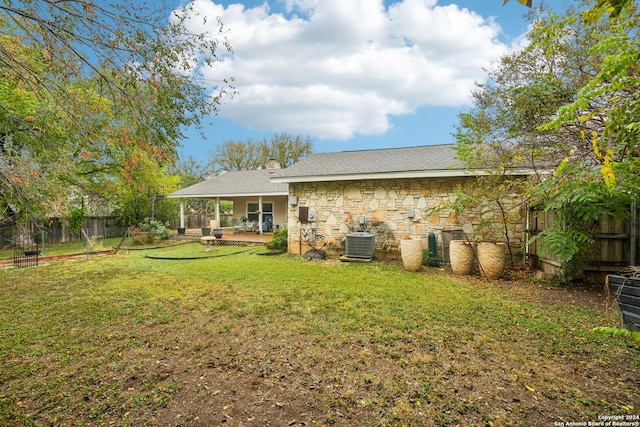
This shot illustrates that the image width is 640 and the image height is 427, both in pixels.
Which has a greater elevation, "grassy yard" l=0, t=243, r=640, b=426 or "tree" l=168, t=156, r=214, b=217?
"tree" l=168, t=156, r=214, b=217

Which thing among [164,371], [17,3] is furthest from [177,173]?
[164,371]

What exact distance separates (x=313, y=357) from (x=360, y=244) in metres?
5.58

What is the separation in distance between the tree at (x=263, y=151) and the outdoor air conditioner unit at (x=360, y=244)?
67.1 ft

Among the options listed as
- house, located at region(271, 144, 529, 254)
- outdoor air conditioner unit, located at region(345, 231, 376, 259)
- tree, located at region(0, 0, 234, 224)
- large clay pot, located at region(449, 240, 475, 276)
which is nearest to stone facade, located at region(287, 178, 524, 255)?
house, located at region(271, 144, 529, 254)

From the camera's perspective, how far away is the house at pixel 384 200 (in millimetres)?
7961

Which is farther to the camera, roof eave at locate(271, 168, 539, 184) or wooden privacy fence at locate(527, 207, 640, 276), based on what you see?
roof eave at locate(271, 168, 539, 184)

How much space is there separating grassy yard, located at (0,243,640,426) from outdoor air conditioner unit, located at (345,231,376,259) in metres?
2.67

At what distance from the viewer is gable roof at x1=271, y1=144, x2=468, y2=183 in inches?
320

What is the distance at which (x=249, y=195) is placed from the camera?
15688mm

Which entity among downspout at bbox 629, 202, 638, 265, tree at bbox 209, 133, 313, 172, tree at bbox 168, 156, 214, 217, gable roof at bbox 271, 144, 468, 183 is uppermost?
tree at bbox 209, 133, 313, 172

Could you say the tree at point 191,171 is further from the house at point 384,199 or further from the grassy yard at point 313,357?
the grassy yard at point 313,357

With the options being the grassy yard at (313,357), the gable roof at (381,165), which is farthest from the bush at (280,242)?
the grassy yard at (313,357)

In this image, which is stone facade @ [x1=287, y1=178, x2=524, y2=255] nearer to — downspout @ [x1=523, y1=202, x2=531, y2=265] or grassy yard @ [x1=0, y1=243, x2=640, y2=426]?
downspout @ [x1=523, y1=202, x2=531, y2=265]

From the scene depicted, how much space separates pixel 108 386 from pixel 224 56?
4.00 m
